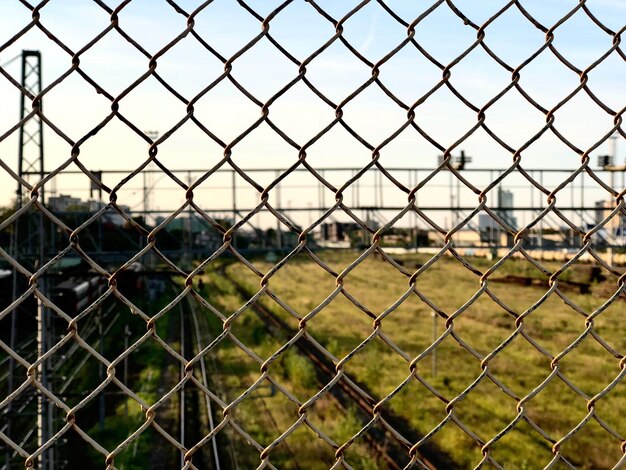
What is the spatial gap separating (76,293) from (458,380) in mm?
13668

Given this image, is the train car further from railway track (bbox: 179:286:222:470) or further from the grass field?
the grass field

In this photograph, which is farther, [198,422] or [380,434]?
[198,422]

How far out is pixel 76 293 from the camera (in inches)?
903

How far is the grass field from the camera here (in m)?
12.2

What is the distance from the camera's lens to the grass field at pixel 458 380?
12.2 m

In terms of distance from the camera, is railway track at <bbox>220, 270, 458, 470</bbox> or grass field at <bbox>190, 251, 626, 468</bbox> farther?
grass field at <bbox>190, 251, 626, 468</bbox>

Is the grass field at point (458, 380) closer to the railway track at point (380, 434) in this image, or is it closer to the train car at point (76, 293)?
the railway track at point (380, 434)

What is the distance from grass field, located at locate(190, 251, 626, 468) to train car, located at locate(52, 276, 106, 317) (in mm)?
5141

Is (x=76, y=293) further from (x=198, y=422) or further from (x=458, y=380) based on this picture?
(x=458, y=380)

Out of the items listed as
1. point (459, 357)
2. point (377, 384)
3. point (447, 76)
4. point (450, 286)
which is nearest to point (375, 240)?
point (447, 76)

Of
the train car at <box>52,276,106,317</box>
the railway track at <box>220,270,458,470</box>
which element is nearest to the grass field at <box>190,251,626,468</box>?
the railway track at <box>220,270,458,470</box>

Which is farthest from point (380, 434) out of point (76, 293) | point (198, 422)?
point (76, 293)

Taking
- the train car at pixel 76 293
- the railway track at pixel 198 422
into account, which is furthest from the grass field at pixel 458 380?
the train car at pixel 76 293

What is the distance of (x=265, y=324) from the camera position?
2717 cm
